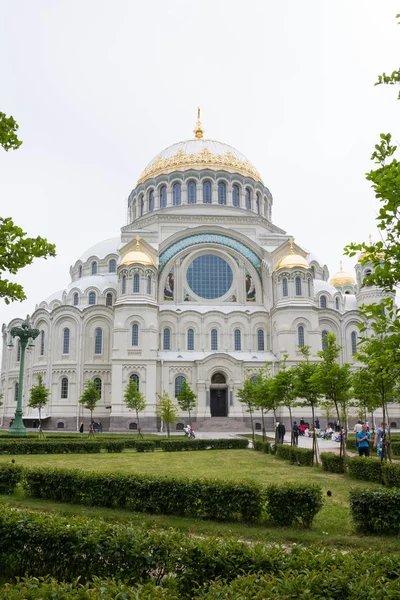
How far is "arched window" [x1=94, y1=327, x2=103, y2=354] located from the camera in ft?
156

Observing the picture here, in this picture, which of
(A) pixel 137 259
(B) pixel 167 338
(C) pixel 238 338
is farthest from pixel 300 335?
(A) pixel 137 259

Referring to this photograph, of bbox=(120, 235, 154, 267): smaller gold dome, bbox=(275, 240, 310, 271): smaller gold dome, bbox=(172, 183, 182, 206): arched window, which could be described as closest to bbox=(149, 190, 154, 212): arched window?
bbox=(172, 183, 182, 206): arched window

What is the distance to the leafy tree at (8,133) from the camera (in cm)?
927

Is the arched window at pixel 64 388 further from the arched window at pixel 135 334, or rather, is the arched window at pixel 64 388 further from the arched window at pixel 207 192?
the arched window at pixel 207 192

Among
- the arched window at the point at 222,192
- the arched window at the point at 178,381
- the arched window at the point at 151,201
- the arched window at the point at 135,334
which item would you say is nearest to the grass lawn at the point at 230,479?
the arched window at the point at 178,381

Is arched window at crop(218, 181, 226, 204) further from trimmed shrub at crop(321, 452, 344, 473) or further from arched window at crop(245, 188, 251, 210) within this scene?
trimmed shrub at crop(321, 452, 344, 473)

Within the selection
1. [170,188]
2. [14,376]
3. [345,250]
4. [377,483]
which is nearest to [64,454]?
[377,483]

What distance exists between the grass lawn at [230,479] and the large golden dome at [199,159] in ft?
120

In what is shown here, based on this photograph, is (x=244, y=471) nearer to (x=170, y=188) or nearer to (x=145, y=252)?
(x=145, y=252)

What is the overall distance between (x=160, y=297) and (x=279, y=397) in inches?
954

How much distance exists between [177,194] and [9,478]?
1756 inches

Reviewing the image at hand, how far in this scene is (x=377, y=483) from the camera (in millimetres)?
15695

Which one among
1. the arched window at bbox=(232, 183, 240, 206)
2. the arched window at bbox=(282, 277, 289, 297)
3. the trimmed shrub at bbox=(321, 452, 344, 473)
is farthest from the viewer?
the arched window at bbox=(232, 183, 240, 206)

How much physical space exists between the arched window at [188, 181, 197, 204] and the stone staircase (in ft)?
73.9
